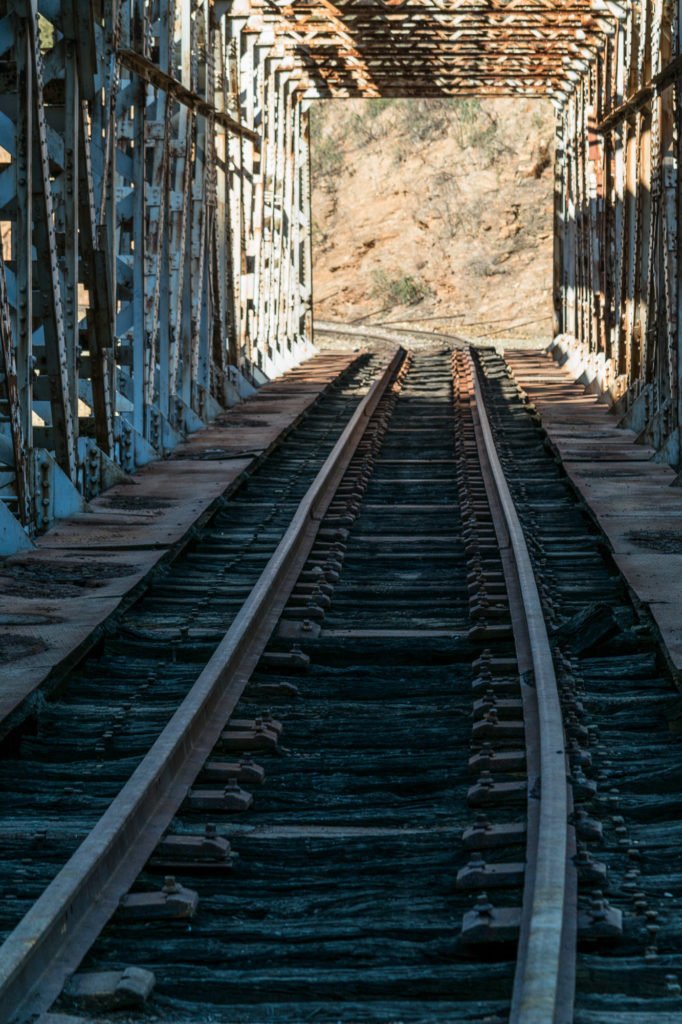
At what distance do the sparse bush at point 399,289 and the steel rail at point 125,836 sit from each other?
47.6 meters

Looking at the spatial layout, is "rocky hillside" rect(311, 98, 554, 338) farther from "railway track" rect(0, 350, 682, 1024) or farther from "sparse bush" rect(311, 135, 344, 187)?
"railway track" rect(0, 350, 682, 1024)

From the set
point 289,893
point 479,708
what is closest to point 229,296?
point 479,708

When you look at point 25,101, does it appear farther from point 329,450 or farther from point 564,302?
point 564,302

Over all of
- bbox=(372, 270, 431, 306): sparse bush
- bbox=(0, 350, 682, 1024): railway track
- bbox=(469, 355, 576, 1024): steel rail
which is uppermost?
bbox=(372, 270, 431, 306): sparse bush

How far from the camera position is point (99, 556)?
10.1 m

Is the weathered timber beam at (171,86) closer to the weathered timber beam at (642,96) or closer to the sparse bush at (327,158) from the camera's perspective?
the weathered timber beam at (642,96)

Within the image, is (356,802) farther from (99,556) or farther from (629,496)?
(629,496)

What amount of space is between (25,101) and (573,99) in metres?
21.8

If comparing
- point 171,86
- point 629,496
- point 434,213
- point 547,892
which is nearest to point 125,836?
point 547,892

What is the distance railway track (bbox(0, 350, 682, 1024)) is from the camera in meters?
3.97

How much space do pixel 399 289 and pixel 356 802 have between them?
5083 cm

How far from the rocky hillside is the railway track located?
149 feet

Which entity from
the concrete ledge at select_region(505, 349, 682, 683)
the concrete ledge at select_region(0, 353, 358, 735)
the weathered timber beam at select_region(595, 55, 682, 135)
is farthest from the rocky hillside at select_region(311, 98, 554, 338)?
the concrete ledge at select_region(0, 353, 358, 735)

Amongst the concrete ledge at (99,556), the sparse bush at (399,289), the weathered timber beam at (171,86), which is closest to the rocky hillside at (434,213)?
the sparse bush at (399,289)
